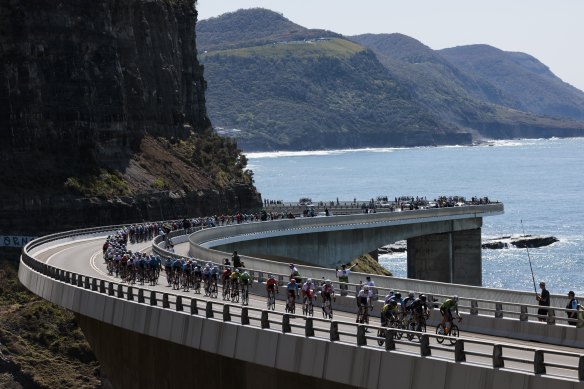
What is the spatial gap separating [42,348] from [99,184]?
3037 centimetres

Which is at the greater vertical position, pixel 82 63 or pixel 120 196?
pixel 82 63

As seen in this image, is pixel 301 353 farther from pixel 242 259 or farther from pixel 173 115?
pixel 173 115

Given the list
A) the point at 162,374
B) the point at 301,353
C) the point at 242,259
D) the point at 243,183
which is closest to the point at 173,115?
the point at 243,183

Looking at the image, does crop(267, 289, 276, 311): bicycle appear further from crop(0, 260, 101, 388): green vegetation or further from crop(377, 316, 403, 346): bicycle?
crop(0, 260, 101, 388): green vegetation

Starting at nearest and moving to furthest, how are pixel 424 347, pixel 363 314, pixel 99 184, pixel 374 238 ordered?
pixel 424 347 → pixel 363 314 → pixel 374 238 → pixel 99 184

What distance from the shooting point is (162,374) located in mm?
36156

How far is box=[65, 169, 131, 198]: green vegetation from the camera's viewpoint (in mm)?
94875

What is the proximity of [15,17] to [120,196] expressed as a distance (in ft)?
50.8

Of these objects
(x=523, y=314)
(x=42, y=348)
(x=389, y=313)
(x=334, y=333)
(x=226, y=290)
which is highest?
(x=389, y=313)

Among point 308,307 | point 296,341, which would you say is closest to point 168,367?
point 308,307

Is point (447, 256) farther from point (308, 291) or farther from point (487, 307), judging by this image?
point (308, 291)

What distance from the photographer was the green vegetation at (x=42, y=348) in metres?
63.2

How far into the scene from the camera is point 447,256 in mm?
98062

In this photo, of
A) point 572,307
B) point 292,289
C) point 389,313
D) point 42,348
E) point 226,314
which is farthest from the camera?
point 42,348
